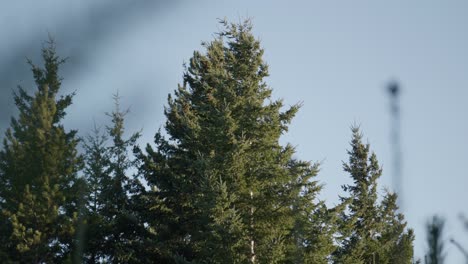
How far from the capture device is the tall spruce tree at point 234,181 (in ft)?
80.8

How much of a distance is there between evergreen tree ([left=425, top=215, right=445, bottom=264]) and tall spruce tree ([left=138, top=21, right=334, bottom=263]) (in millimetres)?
19708

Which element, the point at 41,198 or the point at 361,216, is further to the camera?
the point at 361,216

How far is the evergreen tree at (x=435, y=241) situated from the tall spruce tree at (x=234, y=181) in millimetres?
19708

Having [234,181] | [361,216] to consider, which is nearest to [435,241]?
[234,181]

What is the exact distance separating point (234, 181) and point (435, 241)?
23.7 meters

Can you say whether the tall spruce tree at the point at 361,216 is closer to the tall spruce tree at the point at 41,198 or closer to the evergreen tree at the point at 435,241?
the tall spruce tree at the point at 41,198

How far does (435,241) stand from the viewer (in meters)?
2.86

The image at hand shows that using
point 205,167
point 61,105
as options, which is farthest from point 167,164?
point 205,167

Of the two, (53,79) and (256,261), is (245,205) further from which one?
(53,79)

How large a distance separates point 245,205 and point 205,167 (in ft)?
7.52

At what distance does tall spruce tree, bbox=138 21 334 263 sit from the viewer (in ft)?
80.8

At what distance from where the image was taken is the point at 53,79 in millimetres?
29828

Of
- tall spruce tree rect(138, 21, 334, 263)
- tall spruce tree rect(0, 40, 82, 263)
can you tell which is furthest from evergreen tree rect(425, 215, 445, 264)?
tall spruce tree rect(0, 40, 82, 263)

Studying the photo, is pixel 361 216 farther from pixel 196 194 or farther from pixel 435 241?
pixel 435 241
